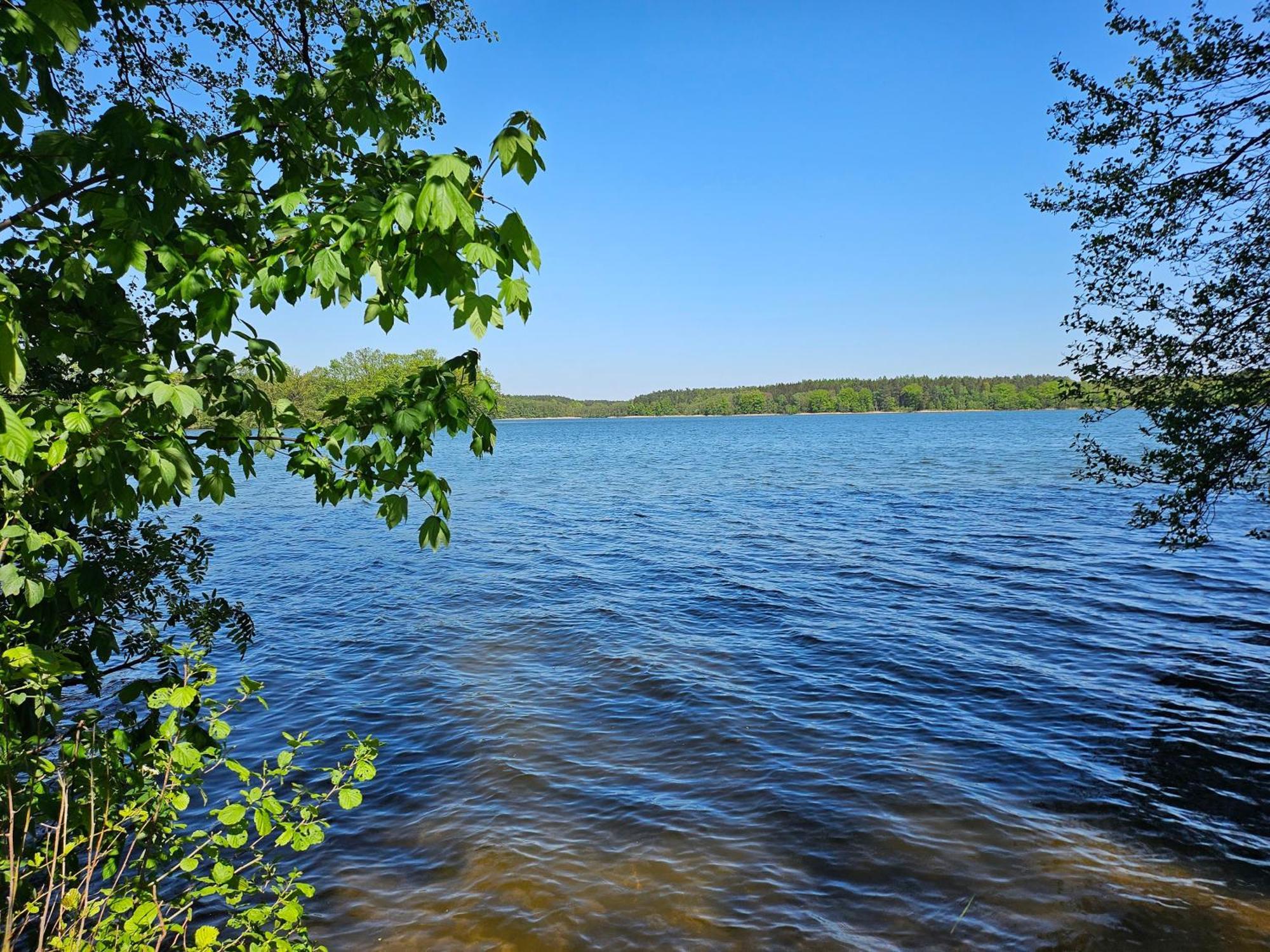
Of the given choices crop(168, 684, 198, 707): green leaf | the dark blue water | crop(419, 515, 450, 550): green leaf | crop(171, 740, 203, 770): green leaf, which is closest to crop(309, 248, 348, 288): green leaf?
crop(419, 515, 450, 550): green leaf

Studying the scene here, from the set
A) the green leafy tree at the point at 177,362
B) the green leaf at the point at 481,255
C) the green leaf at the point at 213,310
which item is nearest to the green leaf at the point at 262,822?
the green leafy tree at the point at 177,362

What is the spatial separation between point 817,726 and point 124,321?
10.0m

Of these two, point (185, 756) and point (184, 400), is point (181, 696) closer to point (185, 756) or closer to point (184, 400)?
point (185, 756)

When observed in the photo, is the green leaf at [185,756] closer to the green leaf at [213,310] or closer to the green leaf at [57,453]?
the green leaf at [57,453]

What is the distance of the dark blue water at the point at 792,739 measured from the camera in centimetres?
693

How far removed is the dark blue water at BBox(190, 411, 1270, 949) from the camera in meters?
6.93

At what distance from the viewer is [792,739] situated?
10.5 m

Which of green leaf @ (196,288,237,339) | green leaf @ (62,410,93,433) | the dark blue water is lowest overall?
the dark blue water

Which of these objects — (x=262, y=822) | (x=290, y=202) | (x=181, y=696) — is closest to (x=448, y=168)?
(x=290, y=202)

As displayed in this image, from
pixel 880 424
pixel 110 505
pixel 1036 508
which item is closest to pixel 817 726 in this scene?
pixel 110 505

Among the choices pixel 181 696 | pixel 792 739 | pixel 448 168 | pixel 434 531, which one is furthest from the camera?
pixel 792 739

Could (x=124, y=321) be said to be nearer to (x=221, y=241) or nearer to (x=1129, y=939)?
(x=221, y=241)

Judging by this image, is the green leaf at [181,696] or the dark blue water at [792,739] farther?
the dark blue water at [792,739]

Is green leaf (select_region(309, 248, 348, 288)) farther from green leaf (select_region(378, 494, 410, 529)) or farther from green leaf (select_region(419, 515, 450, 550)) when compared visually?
green leaf (select_region(419, 515, 450, 550))
